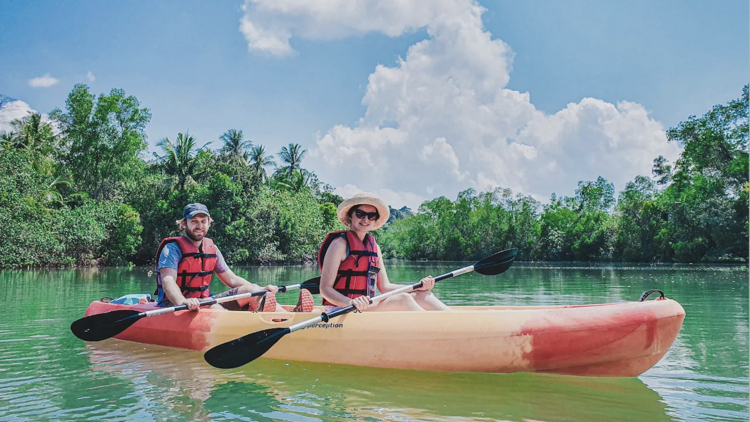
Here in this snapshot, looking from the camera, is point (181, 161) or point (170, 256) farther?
point (181, 161)

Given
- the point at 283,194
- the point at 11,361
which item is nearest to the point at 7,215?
the point at 283,194

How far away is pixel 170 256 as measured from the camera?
192 inches

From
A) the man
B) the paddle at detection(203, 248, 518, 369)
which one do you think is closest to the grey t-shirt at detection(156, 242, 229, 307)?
the man

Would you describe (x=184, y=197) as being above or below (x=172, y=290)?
above

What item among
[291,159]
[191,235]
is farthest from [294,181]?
[191,235]

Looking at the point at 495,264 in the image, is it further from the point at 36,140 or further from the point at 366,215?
the point at 36,140

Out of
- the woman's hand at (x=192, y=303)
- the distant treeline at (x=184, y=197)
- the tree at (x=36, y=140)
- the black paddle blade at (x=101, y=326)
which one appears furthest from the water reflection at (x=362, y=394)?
the tree at (x=36, y=140)

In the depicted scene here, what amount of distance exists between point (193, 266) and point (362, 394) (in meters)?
2.13

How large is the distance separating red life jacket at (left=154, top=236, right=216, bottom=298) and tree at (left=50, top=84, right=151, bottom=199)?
2603cm

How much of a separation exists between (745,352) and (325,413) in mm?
3820

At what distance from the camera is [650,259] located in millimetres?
36281

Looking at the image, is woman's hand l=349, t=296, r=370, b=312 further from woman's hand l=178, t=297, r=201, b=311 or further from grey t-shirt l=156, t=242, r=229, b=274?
grey t-shirt l=156, t=242, r=229, b=274

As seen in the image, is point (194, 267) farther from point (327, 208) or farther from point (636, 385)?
point (327, 208)

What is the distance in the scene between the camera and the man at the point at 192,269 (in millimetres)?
4816
